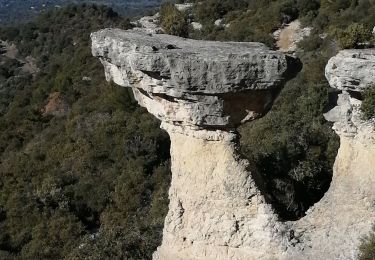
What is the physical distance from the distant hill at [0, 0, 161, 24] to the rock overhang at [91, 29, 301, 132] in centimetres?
5942

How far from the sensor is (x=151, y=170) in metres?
21.8

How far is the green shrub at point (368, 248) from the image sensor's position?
823cm

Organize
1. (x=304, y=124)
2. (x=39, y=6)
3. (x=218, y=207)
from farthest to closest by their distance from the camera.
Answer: (x=39, y=6)
(x=304, y=124)
(x=218, y=207)

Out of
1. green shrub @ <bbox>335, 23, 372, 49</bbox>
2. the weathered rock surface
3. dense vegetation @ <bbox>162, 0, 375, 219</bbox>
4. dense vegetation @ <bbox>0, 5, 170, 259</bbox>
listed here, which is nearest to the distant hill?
dense vegetation @ <bbox>0, 5, 170, 259</bbox>

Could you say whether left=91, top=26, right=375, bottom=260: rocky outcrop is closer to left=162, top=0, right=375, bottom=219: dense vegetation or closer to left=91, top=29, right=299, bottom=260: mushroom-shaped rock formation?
left=91, top=29, right=299, bottom=260: mushroom-shaped rock formation

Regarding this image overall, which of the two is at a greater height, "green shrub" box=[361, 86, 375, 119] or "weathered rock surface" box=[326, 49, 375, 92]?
"weathered rock surface" box=[326, 49, 375, 92]

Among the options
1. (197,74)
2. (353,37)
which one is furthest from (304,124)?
(197,74)

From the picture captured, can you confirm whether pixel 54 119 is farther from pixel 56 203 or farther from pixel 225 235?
pixel 225 235

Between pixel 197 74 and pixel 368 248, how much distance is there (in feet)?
12.1

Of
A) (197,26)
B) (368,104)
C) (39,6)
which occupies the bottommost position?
(39,6)

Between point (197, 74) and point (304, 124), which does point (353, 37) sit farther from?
point (304, 124)

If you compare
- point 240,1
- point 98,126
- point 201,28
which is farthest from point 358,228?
point 240,1

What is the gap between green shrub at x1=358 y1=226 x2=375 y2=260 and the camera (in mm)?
8230

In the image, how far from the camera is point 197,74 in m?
8.23
